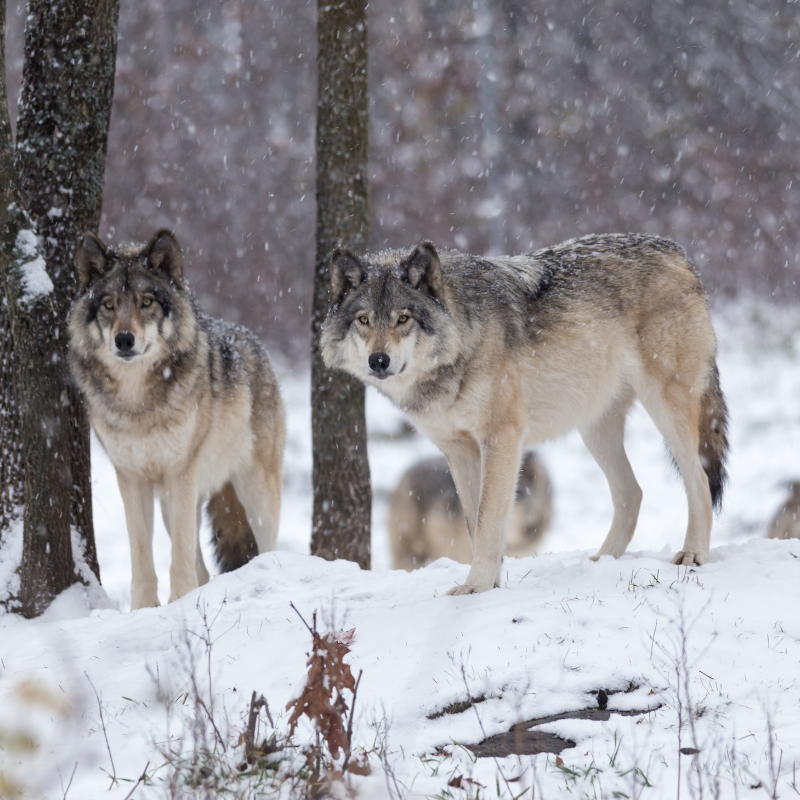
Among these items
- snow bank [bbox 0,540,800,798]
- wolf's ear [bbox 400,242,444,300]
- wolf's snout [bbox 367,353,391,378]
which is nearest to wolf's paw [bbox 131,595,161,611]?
snow bank [bbox 0,540,800,798]

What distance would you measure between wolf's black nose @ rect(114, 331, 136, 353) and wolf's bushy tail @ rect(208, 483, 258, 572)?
194 cm

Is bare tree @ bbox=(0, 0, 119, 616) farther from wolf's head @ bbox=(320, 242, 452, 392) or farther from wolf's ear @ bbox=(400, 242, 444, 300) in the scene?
wolf's ear @ bbox=(400, 242, 444, 300)

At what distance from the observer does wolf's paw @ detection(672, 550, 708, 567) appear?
4.81 metres

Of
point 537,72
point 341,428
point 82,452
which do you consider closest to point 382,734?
point 82,452

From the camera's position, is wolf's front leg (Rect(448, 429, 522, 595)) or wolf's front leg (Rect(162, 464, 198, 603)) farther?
wolf's front leg (Rect(162, 464, 198, 603))

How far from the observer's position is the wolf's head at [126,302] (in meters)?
4.80

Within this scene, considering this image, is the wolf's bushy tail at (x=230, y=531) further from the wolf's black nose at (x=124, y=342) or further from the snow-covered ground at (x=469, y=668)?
the wolf's black nose at (x=124, y=342)

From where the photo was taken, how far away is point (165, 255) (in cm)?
518

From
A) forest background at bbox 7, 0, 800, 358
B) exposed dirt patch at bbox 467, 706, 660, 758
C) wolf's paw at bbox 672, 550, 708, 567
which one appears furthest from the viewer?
forest background at bbox 7, 0, 800, 358

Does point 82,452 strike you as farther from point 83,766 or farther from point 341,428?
point 83,766

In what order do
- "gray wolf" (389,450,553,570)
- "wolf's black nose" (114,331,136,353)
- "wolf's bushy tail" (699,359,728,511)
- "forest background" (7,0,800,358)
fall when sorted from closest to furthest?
1. "wolf's black nose" (114,331,136,353)
2. "wolf's bushy tail" (699,359,728,511)
3. "gray wolf" (389,450,553,570)
4. "forest background" (7,0,800,358)

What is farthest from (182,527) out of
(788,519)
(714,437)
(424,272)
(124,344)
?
(788,519)

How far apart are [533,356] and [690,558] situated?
1509 millimetres

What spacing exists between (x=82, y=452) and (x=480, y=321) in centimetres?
268
